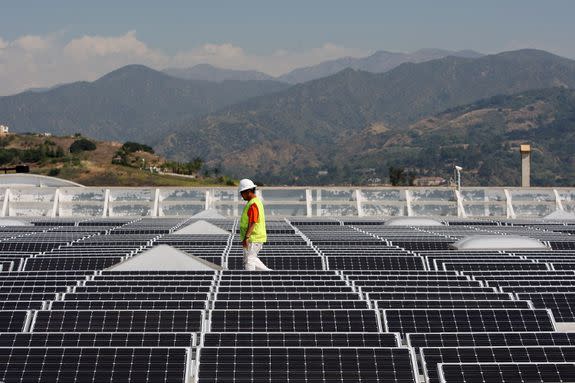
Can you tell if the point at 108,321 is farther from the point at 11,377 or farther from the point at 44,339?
the point at 11,377

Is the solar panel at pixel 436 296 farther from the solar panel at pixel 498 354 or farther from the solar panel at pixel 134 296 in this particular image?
the solar panel at pixel 498 354

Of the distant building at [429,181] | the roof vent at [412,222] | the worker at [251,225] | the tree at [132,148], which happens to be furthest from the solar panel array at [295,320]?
the distant building at [429,181]

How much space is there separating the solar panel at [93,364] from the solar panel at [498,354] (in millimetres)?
2219

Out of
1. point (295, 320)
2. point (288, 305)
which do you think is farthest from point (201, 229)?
point (295, 320)

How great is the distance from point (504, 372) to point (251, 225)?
6.44 metres

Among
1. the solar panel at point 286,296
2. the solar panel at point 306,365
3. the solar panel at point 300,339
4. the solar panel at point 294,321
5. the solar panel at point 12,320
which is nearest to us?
the solar panel at point 306,365

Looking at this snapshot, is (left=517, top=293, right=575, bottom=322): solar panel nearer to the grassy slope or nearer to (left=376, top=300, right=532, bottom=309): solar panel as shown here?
(left=376, top=300, right=532, bottom=309): solar panel

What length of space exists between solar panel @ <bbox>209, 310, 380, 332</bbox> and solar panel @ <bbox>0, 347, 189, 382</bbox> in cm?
174

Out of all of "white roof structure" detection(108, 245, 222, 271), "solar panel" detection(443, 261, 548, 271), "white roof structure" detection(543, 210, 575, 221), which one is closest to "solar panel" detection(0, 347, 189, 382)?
"white roof structure" detection(108, 245, 222, 271)

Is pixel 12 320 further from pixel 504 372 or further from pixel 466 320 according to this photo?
pixel 504 372

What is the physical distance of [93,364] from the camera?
9023 millimetres

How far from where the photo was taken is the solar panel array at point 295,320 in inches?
352

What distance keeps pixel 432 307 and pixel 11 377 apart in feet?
16.1

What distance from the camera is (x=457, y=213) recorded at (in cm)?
3572
